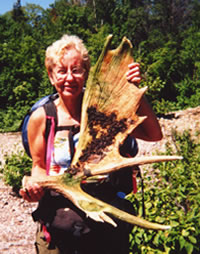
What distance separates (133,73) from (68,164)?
63 cm

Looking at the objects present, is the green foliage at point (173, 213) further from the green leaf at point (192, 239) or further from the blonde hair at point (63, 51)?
the blonde hair at point (63, 51)

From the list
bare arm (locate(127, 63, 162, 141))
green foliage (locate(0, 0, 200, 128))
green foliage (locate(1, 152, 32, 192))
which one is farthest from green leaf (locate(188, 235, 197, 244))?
green foliage (locate(0, 0, 200, 128))

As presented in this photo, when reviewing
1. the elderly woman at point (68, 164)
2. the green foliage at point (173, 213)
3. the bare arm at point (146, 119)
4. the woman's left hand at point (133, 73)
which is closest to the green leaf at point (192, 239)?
the green foliage at point (173, 213)

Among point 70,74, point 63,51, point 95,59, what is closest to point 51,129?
point 70,74

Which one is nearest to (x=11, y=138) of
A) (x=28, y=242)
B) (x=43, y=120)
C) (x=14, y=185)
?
(x=14, y=185)

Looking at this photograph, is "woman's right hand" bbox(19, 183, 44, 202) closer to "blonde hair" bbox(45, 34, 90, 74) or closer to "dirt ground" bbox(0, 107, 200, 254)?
"blonde hair" bbox(45, 34, 90, 74)

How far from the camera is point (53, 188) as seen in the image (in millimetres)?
1583

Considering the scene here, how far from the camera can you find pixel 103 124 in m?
1.64

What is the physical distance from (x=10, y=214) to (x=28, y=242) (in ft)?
2.88

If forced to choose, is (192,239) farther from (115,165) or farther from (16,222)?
(16,222)

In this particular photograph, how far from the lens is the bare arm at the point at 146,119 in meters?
1.54

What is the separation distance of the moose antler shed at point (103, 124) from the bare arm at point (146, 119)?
39 mm

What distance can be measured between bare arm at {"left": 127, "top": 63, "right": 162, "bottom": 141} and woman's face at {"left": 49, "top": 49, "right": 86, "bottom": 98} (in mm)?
290

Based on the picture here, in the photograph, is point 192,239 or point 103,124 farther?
point 192,239
